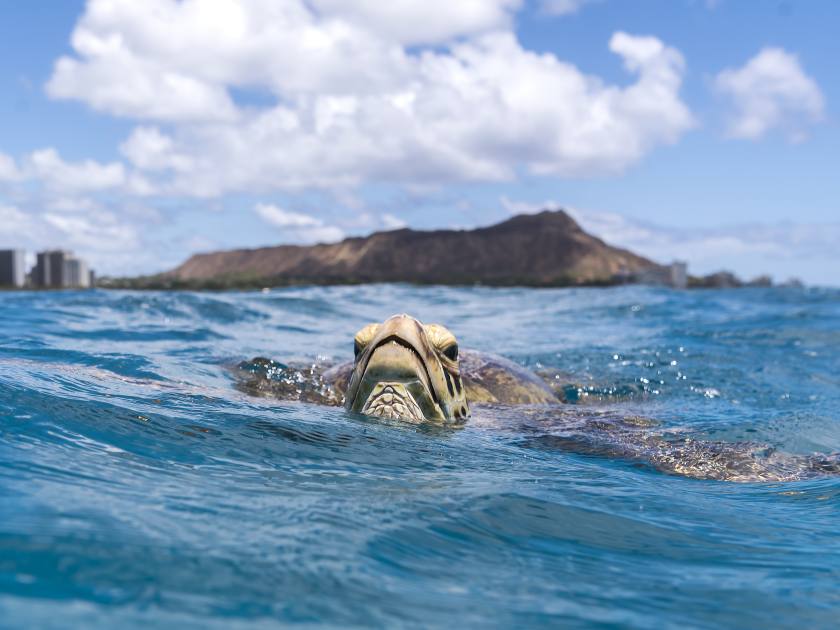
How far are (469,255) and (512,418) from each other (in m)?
110

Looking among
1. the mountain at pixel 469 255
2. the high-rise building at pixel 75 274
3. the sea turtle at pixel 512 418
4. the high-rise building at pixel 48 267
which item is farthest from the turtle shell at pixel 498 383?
the mountain at pixel 469 255

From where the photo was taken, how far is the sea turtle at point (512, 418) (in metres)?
4.61

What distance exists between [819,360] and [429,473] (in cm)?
983

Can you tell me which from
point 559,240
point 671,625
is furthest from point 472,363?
point 559,240

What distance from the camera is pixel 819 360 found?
11617 mm

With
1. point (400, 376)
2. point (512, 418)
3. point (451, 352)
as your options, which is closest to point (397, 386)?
point (400, 376)

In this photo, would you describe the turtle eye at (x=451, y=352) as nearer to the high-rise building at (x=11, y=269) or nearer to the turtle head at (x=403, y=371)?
the turtle head at (x=403, y=371)

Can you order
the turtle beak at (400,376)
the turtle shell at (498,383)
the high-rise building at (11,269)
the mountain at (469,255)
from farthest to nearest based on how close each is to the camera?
the mountain at (469,255) < the high-rise building at (11,269) < the turtle shell at (498,383) < the turtle beak at (400,376)

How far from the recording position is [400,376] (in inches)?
195

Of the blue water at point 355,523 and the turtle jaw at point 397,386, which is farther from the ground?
the turtle jaw at point 397,386

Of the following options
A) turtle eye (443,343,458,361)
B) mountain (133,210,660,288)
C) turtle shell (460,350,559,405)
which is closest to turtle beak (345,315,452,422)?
turtle eye (443,343,458,361)

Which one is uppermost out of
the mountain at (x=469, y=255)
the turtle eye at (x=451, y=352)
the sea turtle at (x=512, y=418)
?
the mountain at (x=469, y=255)

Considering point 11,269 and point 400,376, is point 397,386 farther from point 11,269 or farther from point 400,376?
point 11,269

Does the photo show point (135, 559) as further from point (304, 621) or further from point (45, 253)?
point (45, 253)
